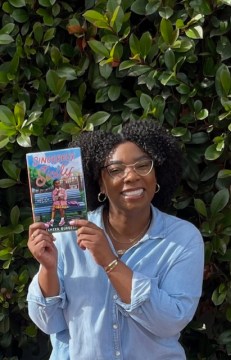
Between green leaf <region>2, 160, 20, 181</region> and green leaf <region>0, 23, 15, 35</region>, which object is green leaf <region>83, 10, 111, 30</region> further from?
green leaf <region>2, 160, 20, 181</region>

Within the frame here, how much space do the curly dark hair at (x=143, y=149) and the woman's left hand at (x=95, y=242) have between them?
308 millimetres

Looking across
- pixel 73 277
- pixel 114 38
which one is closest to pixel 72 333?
pixel 73 277

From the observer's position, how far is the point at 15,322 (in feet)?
11.0

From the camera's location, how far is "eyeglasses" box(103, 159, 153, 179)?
2525 millimetres

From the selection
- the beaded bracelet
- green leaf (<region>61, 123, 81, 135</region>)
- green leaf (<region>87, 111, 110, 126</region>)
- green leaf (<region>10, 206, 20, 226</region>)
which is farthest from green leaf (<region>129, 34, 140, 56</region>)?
the beaded bracelet

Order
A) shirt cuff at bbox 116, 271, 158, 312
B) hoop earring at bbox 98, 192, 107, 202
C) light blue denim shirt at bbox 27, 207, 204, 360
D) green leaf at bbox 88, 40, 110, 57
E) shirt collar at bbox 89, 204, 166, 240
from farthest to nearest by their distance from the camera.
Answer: green leaf at bbox 88, 40, 110, 57
hoop earring at bbox 98, 192, 107, 202
shirt collar at bbox 89, 204, 166, 240
light blue denim shirt at bbox 27, 207, 204, 360
shirt cuff at bbox 116, 271, 158, 312

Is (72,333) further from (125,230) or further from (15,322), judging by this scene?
(15,322)

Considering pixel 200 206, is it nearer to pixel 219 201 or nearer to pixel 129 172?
pixel 219 201

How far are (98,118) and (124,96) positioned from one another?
18 centimetres

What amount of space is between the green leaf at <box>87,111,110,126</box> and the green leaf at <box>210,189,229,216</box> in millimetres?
540

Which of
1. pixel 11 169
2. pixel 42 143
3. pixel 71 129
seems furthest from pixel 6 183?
pixel 71 129

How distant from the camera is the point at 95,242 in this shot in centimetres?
237

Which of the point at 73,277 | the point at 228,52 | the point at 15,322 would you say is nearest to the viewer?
the point at 73,277

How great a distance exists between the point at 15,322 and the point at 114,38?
1350 mm
